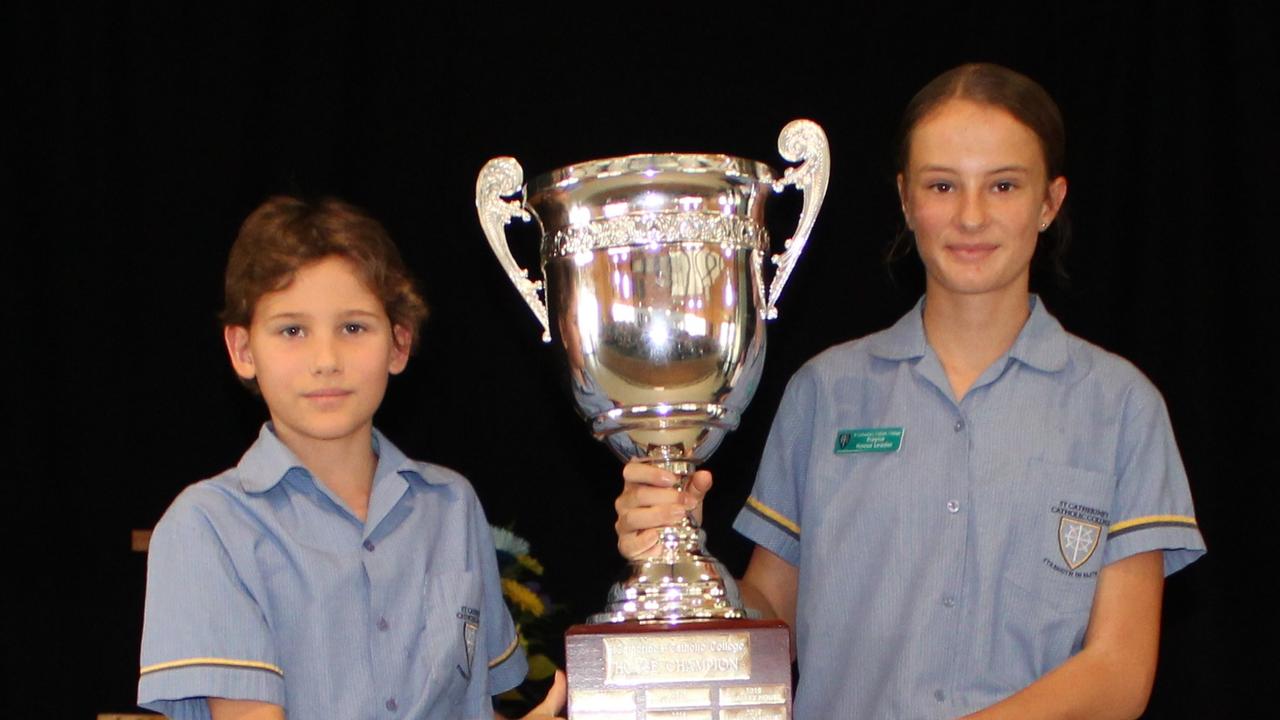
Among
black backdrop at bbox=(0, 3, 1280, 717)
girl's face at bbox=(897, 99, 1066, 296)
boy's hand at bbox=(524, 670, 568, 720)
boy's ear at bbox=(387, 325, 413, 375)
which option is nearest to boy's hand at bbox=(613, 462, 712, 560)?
boy's hand at bbox=(524, 670, 568, 720)

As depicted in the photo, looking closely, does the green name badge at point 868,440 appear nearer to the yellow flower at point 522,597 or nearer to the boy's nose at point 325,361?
the boy's nose at point 325,361

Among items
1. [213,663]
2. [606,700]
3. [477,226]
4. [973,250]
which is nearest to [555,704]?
[606,700]

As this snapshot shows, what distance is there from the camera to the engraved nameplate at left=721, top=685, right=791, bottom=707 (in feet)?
5.65

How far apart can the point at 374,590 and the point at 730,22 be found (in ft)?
5.54

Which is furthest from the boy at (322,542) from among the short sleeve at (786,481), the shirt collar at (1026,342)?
the shirt collar at (1026,342)

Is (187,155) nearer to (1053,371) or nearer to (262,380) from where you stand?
(262,380)

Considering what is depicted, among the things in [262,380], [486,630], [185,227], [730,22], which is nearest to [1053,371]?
[486,630]

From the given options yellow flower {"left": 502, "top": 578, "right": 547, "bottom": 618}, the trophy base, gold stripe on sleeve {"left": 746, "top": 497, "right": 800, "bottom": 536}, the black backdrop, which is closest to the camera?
the trophy base

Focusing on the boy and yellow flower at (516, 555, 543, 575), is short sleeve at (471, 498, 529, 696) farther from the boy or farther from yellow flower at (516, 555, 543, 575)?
yellow flower at (516, 555, 543, 575)

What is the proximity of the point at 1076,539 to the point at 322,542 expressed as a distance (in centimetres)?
101

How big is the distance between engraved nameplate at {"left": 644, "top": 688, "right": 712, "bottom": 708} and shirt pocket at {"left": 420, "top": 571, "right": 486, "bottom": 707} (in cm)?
37

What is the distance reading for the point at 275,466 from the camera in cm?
199

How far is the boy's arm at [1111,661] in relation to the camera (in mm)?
1982

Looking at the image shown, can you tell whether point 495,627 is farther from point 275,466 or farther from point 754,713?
point 754,713
